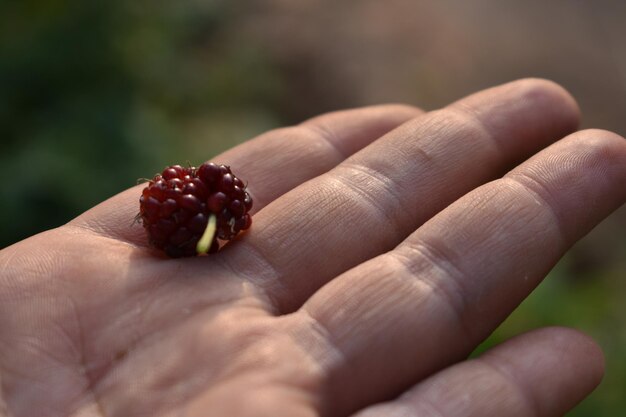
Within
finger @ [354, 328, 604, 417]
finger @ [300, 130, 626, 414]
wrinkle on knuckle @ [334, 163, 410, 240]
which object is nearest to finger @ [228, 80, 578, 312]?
wrinkle on knuckle @ [334, 163, 410, 240]

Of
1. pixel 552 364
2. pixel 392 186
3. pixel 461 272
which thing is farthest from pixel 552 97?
→ pixel 552 364

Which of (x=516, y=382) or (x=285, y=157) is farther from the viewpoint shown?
(x=285, y=157)

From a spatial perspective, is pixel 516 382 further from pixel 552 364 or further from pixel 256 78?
pixel 256 78

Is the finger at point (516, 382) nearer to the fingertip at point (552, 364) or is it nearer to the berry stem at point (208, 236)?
the fingertip at point (552, 364)

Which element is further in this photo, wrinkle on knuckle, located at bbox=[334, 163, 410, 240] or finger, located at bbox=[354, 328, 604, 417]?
wrinkle on knuckle, located at bbox=[334, 163, 410, 240]

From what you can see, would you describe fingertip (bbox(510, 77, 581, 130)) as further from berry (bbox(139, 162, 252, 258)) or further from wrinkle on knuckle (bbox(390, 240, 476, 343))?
berry (bbox(139, 162, 252, 258))

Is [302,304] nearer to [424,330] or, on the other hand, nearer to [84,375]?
[424,330]

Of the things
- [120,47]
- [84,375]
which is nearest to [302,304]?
[84,375]
